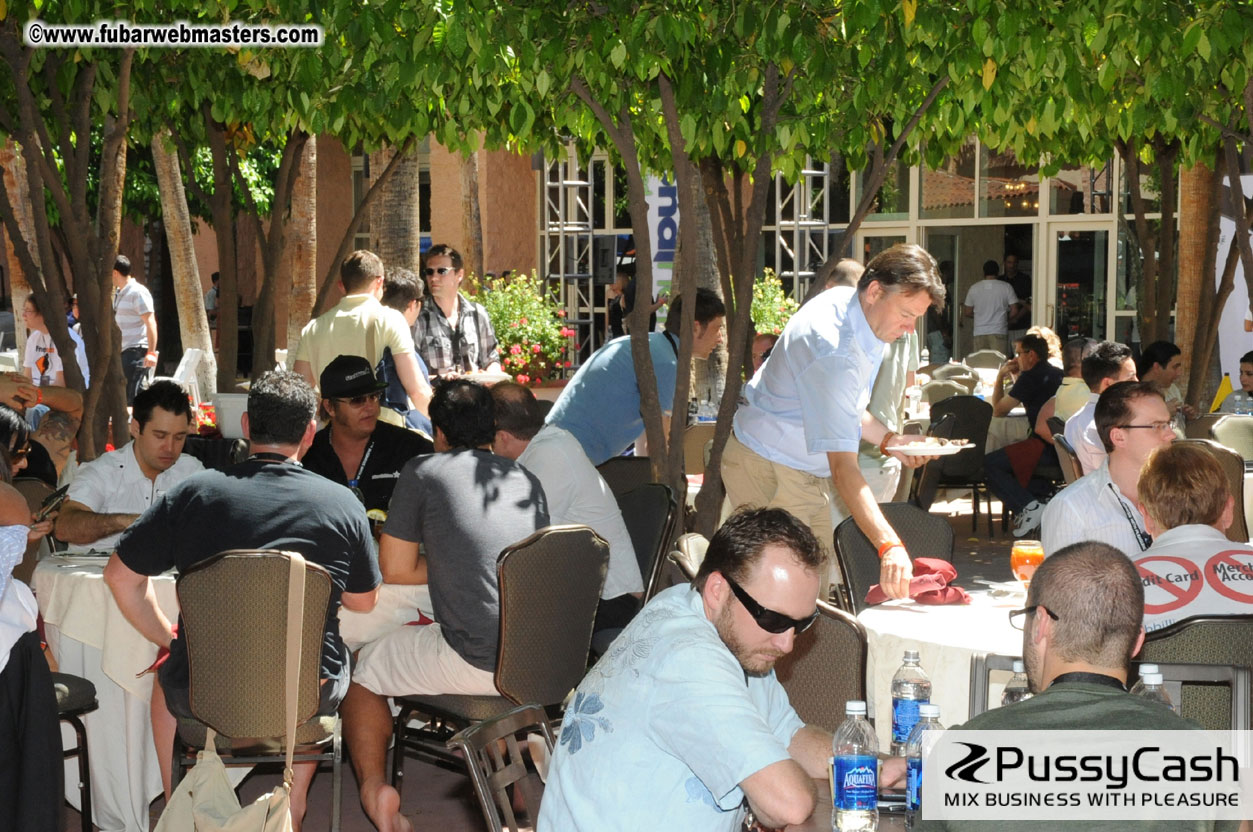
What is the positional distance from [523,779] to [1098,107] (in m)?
7.03

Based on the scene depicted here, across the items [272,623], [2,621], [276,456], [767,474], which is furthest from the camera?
[767,474]

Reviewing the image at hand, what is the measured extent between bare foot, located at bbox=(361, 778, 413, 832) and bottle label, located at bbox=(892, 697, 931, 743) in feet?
6.41

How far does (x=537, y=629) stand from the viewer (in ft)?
15.1

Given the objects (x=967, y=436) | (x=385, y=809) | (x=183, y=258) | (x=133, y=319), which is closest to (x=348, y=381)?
(x=385, y=809)

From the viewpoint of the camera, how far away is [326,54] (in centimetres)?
693

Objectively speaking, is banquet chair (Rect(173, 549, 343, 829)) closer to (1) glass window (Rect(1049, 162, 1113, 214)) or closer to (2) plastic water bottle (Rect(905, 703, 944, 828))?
(2) plastic water bottle (Rect(905, 703, 944, 828))

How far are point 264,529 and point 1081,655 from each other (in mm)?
A: 2689

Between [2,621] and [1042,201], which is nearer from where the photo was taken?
[2,621]

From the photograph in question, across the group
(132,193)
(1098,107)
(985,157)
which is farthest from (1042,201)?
(132,193)

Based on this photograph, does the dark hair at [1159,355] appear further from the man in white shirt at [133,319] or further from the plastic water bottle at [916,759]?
the man in white shirt at [133,319]

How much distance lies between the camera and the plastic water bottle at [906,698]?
326 cm

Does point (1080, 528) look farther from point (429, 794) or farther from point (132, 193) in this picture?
point (132, 193)

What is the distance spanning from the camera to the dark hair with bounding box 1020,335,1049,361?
1026cm

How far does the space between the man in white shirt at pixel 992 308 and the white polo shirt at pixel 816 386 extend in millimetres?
13046
